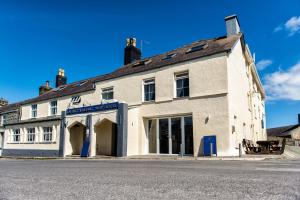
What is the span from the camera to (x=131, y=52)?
26.8 meters

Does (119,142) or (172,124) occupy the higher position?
(172,124)

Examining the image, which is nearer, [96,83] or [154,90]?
[154,90]

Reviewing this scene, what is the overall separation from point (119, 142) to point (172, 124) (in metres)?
3.57

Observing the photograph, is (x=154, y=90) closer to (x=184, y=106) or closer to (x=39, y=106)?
(x=184, y=106)

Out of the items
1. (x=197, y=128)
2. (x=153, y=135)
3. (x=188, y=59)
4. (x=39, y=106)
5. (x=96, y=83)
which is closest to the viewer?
(x=197, y=128)

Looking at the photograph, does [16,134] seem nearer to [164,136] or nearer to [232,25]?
[164,136]

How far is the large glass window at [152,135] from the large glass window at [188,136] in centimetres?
238

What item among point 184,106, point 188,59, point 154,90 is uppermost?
point 188,59

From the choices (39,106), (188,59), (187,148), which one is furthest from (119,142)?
(39,106)

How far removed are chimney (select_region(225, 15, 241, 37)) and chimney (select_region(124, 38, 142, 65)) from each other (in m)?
9.85

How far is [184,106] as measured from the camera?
676 inches

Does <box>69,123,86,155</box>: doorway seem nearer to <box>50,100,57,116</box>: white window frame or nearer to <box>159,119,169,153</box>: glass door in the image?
<box>50,100,57,116</box>: white window frame

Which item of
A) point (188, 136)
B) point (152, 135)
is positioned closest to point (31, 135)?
point (152, 135)

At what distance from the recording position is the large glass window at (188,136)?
16.8 meters
